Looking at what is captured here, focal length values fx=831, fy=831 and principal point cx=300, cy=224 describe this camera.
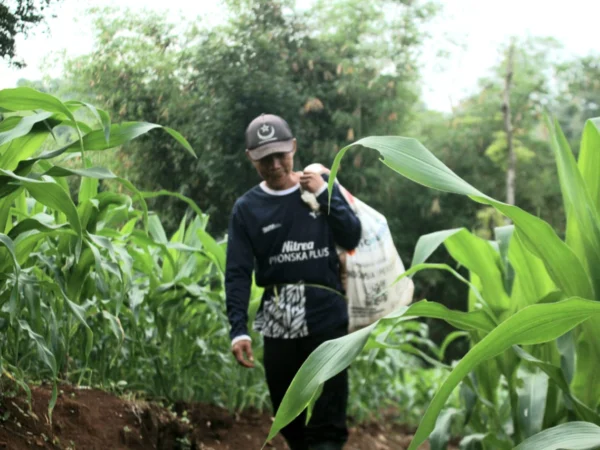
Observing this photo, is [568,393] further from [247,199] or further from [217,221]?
[217,221]

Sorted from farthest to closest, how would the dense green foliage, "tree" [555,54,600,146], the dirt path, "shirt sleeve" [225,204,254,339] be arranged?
"tree" [555,54,600,146]
"shirt sleeve" [225,204,254,339]
the dirt path
the dense green foliage

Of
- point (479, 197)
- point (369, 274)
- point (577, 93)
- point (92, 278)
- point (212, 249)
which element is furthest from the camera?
point (577, 93)

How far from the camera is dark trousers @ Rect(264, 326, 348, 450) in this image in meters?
2.39

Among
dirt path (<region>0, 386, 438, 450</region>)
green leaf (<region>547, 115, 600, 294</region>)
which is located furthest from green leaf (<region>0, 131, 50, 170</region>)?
green leaf (<region>547, 115, 600, 294</region>)

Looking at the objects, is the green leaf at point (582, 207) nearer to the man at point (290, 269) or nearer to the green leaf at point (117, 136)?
the green leaf at point (117, 136)

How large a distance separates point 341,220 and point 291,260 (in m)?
0.19

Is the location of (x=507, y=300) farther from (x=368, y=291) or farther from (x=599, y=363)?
(x=368, y=291)

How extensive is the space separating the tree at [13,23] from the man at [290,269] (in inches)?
26.2

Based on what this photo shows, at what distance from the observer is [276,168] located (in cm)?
239

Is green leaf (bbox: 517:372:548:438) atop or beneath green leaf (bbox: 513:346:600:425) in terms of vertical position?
beneath

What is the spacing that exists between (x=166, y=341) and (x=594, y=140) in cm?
169

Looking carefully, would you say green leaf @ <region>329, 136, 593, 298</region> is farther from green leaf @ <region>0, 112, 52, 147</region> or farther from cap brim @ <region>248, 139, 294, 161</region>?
cap brim @ <region>248, 139, 294, 161</region>

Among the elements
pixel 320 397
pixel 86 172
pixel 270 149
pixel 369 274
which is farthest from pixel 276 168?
pixel 86 172

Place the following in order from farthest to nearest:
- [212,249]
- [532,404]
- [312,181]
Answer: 1. [212,249]
2. [312,181]
3. [532,404]
